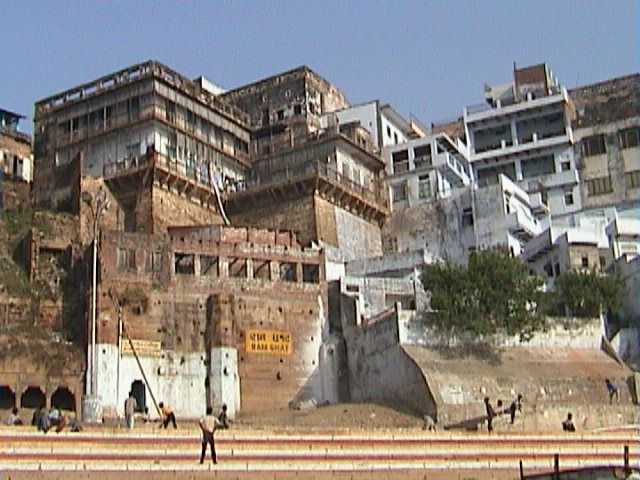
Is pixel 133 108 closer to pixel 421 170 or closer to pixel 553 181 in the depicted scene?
pixel 421 170

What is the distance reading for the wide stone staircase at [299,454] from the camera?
24.0 metres

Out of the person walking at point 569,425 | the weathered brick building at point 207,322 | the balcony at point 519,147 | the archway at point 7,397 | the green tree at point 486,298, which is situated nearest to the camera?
the person walking at point 569,425

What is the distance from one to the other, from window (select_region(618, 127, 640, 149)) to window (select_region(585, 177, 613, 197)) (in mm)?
2411

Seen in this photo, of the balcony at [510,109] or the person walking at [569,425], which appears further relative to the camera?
the balcony at [510,109]

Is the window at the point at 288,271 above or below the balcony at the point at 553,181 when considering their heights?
below

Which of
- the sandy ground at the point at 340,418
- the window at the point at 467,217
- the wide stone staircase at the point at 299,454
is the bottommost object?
the wide stone staircase at the point at 299,454

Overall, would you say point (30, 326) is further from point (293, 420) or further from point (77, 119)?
point (77, 119)

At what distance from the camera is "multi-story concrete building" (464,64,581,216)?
206ft

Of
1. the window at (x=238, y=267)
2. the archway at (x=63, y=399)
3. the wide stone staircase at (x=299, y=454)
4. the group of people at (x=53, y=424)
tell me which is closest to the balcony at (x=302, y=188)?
the window at (x=238, y=267)

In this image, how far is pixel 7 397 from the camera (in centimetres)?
3894

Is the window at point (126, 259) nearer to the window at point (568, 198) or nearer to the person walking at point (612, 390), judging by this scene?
the person walking at point (612, 390)

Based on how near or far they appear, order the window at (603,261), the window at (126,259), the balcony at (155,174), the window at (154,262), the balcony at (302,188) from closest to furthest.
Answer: the window at (126,259), the window at (154,262), the balcony at (155,174), the window at (603,261), the balcony at (302,188)

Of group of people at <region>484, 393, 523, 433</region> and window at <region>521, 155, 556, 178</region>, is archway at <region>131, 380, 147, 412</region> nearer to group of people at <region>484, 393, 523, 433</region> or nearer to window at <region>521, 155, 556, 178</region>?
group of people at <region>484, 393, 523, 433</region>

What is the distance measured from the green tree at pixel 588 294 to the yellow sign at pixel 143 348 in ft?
55.4
